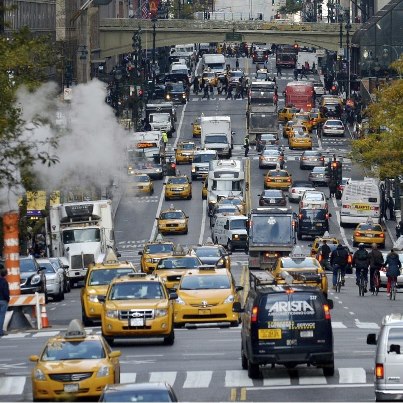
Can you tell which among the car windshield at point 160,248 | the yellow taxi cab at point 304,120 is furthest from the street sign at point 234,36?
the car windshield at point 160,248

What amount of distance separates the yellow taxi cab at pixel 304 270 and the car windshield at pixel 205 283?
6379 mm

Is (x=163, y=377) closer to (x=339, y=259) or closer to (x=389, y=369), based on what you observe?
(x=389, y=369)

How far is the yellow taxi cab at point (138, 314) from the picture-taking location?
3328 cm

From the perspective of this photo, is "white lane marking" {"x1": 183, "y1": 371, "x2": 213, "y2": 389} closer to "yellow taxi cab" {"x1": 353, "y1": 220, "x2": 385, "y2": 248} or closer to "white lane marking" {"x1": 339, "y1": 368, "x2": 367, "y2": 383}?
"white lane marking" {"x1": 339, "y1": 368, "x2": 367, "y2": 383}

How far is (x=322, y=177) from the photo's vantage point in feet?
311

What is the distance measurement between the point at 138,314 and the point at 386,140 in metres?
47.2

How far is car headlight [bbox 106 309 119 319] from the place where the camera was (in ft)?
110

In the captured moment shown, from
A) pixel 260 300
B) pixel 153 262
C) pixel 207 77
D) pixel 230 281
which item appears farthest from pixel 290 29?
pixel 260 300

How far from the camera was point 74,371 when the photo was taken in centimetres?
2506

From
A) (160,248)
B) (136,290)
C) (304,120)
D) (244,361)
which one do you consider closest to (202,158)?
(304,120)

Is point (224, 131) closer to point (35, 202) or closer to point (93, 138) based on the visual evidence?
point (93, 138)

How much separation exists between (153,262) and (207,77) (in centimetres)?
10322

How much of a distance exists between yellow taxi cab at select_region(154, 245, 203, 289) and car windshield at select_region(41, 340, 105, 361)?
60.5 ft

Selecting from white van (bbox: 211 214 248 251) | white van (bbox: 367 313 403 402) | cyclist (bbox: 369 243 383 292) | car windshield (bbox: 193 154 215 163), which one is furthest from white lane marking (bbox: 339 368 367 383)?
car windshield (bbox: 193 154 215 163)
